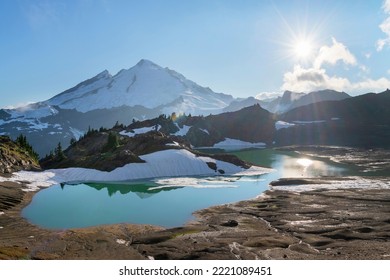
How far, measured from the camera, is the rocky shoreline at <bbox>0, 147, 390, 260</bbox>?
39.2 m

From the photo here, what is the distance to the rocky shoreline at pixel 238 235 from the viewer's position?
3925 cm

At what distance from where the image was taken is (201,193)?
8812 centimetres

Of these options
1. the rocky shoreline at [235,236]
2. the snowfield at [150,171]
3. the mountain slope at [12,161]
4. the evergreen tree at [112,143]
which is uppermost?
the evergreen tree at [112,143]

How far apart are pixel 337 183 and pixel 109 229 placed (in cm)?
6794

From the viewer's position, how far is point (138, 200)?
82.7 metres

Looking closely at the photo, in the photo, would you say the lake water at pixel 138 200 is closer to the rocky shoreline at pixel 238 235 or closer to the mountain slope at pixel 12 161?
the rocky shoreline at pixel 238 235

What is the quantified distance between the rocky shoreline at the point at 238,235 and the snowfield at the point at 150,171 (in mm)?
34902

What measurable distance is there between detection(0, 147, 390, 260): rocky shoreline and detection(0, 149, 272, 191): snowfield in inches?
1374

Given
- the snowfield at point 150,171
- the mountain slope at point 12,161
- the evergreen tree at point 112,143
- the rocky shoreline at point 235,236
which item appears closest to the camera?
the rocky shoreline at point 235,236

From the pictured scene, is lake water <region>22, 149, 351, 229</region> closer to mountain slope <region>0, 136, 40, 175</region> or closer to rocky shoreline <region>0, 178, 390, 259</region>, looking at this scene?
rocky shoreline <region>0, 178, 390, 259</region>

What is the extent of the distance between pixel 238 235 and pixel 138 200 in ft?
131

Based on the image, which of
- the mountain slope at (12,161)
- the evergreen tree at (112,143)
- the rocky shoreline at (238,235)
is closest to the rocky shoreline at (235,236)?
the rocky shoreline at (238,235)

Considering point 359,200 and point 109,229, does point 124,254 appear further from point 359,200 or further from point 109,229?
point 359,200
